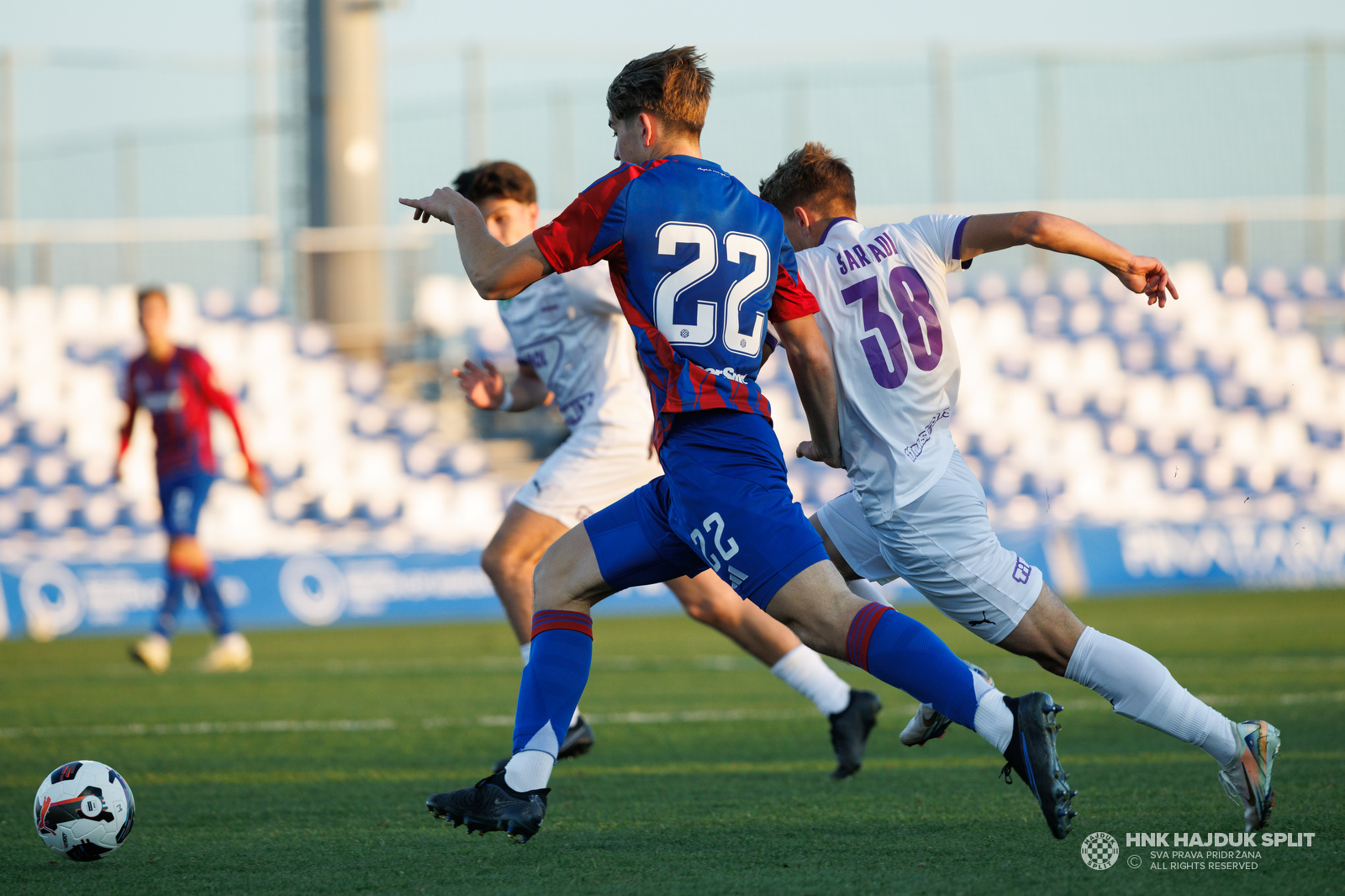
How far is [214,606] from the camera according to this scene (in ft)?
31.5

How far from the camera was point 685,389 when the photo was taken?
3711mm

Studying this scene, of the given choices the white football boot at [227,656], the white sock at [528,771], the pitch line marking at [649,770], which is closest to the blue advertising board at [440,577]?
the white football boot at [227,656]

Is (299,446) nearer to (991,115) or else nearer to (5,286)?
(5,286)

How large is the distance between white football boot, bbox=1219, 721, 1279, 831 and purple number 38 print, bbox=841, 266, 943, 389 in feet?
4.31

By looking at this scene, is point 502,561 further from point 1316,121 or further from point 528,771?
point 1316,121

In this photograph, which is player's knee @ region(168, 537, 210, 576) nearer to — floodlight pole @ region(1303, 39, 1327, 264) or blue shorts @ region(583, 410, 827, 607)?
blue shorts @ region(583, 410, 827, 607)

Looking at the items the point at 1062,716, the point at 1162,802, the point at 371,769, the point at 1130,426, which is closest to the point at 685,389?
the point at 1162,802

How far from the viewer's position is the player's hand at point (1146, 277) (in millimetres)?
3770

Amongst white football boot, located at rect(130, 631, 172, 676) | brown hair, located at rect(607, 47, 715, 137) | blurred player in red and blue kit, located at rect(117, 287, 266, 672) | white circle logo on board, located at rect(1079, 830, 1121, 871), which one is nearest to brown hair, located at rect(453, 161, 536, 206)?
brown hair, located at rect(607, 47, 715, 137)

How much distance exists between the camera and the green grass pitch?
11.9 feet

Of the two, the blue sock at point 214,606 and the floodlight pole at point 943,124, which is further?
the floodlight pole at point 943,124

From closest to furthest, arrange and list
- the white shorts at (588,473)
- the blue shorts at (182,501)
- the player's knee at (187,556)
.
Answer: the white shorts at (588,473)
the player's knee at (187,556)
the blue shorts at (182,501)

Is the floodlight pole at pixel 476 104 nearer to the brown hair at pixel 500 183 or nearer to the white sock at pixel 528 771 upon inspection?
the brown hair at pixel 500 183

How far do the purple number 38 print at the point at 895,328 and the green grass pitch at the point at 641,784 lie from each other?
135 cm
